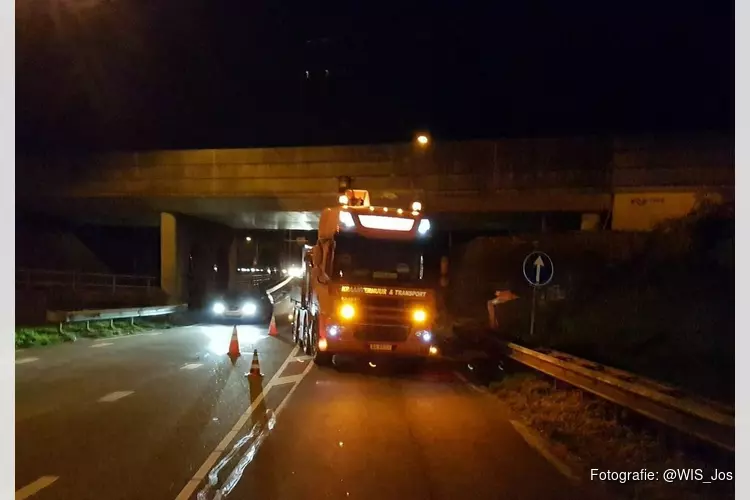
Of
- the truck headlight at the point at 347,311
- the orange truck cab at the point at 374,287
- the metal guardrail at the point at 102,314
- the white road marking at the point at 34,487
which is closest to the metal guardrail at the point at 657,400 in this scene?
the orange truck cab at the point at 374,287

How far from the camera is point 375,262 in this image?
53.3 ft

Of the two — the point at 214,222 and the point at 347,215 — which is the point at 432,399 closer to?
the point at 347,215

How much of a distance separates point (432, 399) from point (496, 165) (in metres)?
18.2

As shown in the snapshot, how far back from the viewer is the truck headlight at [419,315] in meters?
16.0

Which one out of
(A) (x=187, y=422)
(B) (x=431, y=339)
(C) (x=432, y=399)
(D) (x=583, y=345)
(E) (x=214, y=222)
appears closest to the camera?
(A) (x=187, y=422)

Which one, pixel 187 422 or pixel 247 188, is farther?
pixel 247 188

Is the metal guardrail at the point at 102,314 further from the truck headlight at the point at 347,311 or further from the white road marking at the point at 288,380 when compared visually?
the truck headlight at the point at 347,311

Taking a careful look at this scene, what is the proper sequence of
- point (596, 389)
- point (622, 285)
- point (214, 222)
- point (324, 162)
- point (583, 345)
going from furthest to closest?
point (214, 222), point (324, 162), point (622, 285), point (583, 345), point (596, 389)

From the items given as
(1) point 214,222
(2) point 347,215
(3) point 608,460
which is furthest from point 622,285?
(1) point 214,222

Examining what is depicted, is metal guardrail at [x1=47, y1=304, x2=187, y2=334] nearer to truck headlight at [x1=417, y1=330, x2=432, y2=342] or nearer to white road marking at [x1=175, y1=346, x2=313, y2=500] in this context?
white road marking at [x1=175, y1=346, x2=313, y2=500]

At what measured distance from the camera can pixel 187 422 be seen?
990 centimetres

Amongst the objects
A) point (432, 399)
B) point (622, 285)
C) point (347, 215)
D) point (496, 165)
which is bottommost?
point (432, 399)

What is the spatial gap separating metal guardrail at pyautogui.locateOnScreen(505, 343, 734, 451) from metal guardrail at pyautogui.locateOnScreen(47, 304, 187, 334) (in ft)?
53.3

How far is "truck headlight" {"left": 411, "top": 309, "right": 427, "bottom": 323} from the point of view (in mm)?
15961
